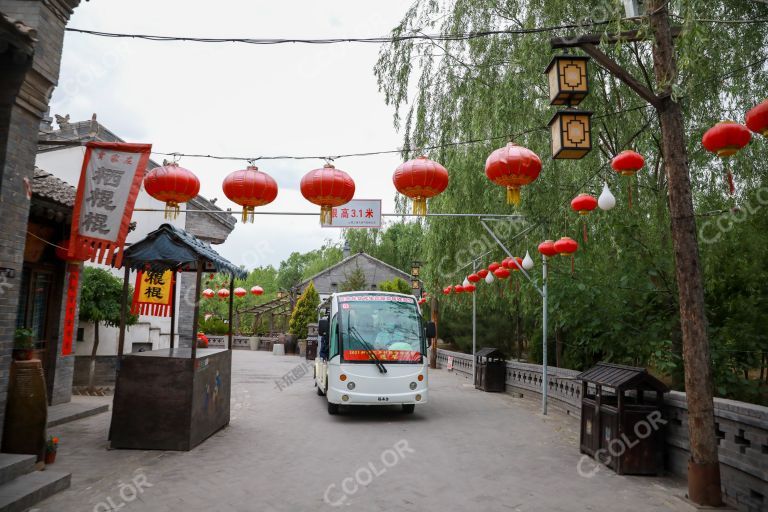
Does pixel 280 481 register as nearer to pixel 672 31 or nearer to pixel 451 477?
pixel 451 477

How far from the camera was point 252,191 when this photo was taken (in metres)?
7.95

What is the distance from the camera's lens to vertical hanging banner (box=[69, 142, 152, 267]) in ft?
21.3

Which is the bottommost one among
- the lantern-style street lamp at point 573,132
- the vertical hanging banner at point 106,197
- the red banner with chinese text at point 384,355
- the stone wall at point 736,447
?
the stone wall at point 736,447

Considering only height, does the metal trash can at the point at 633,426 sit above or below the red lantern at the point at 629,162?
below

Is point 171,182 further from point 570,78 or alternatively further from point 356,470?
point 570,78

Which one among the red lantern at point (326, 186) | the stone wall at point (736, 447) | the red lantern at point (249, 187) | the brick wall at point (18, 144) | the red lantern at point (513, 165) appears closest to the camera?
the stone wall at point (736, 447)

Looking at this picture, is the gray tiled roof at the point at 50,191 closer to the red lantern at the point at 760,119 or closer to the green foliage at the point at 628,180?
the green foliage at the point at 628,180

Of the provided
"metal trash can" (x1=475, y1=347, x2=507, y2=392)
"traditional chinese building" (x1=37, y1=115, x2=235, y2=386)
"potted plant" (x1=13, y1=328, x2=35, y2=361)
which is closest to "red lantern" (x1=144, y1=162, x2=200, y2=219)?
"potted plant" (x1=13, y1=328, x2=35, y2=361)

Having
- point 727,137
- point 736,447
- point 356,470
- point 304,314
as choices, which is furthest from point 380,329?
point 304,314

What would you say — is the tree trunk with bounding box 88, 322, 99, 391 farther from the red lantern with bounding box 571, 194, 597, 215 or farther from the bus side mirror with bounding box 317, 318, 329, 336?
the red lantern with bounding box 571, 194, 597, 215

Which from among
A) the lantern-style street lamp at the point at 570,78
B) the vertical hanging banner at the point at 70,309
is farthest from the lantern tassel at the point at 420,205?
the vertical hanging banner at the point at 70,309

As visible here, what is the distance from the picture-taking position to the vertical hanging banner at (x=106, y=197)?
650 centimetres

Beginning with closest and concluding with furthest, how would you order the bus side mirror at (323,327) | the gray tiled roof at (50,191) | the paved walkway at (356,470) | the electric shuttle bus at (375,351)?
the paved walkway at (356,470) < the gray tiled roof at (50,191) < the electric shuttle bus at (375,351) < the bus side mirror at (323,327)

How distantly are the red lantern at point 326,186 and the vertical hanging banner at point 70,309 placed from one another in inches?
207
